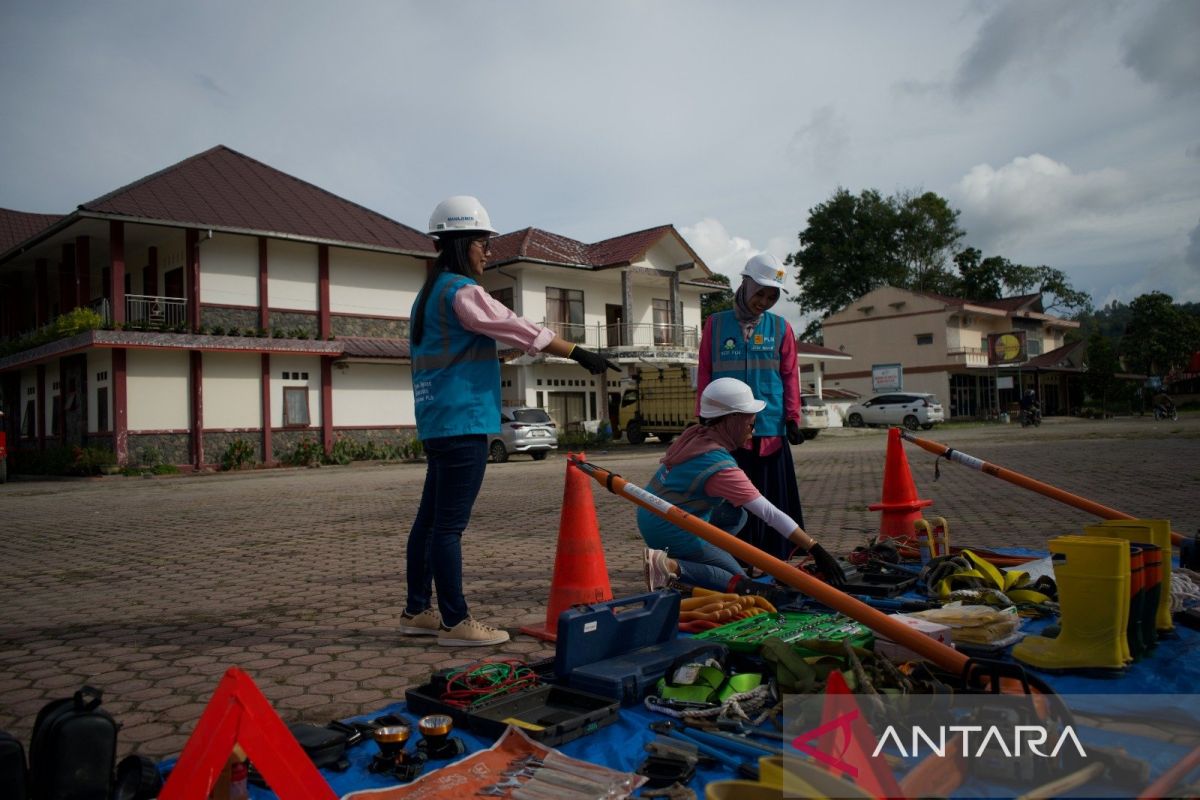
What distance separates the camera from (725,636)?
3.39 metres

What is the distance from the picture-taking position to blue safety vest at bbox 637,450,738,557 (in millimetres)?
4359

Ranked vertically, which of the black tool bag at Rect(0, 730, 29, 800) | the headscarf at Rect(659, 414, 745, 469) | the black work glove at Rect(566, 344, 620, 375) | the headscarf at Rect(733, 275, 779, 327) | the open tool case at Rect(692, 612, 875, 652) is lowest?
the open tool case at Rect(692, 612, 875, 652)

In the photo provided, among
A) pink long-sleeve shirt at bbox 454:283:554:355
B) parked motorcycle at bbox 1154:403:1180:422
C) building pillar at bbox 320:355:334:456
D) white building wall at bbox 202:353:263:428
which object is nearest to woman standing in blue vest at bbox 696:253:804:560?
pink long-sleeve shirt at bbox 454:283:554:355

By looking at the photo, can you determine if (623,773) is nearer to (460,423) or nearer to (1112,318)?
(460,423)

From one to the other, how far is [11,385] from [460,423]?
106 ft

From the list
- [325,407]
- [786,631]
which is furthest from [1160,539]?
[325,407]

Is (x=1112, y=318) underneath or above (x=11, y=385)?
above

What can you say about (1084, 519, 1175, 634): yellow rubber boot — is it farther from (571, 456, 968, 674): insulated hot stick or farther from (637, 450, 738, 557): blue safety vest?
(637, 450, 738, 557): blue safety vest

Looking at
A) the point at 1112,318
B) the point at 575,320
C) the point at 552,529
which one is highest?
the point at 1112,318

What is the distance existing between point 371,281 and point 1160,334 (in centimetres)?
4787

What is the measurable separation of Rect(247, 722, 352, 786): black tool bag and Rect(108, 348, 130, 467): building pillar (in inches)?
857

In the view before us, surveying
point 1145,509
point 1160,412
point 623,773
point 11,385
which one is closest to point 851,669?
point 623,773

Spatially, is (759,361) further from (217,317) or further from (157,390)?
(217,317)

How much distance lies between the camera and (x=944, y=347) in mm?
44594
